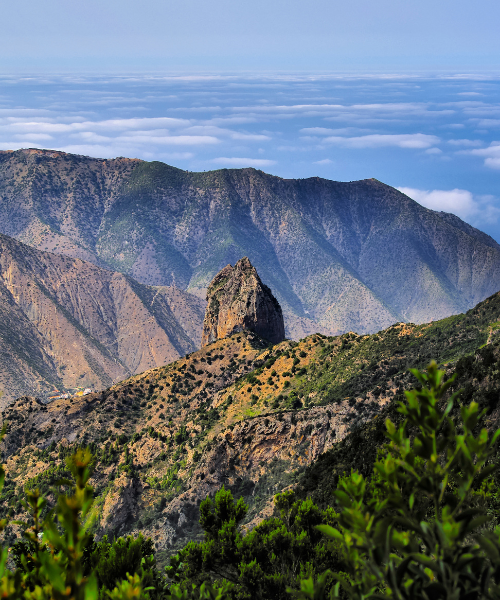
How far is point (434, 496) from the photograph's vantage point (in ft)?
33.1

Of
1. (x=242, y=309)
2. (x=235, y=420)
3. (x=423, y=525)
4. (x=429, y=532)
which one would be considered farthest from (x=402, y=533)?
(x=242, y=309)

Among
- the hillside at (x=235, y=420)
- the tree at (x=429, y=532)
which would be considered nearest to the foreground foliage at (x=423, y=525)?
the tree at (x=429, y=532)

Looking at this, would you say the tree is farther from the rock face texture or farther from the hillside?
the rock face texture

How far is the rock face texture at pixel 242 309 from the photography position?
101812 mm

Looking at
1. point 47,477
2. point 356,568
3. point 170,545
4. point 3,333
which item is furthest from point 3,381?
point 356,568

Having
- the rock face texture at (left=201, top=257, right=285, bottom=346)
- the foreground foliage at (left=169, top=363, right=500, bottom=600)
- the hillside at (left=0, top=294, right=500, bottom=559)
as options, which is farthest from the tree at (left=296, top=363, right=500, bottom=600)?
the rock face texture at (left=201, top=257, right=285, bottom=346)

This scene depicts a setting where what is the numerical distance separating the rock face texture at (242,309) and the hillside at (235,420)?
8.34 meters

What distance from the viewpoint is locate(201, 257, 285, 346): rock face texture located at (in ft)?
334

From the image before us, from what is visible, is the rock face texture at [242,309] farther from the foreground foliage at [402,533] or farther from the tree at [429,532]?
the tree at [429,532]

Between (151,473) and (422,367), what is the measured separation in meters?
31.9

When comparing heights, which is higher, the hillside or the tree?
the tree

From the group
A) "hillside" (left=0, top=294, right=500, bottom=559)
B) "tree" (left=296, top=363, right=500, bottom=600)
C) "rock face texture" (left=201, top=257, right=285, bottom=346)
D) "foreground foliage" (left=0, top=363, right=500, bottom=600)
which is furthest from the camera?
"rock face texture" (left=201, top=257, right=285, bottom=346)

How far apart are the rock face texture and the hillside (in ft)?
27.4

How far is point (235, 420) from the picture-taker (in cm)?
6988
